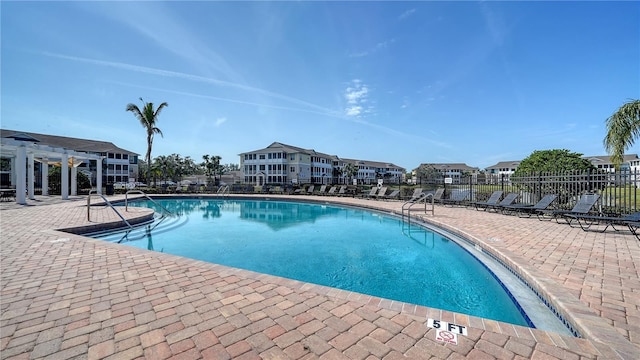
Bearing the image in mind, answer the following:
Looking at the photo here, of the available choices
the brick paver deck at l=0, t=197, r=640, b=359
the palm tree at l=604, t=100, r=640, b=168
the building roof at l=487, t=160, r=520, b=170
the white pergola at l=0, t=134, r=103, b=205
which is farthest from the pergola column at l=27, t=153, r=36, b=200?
the building roof at l=487, t=160, r=520, b=170

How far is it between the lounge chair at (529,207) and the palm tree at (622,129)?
2.87 meters

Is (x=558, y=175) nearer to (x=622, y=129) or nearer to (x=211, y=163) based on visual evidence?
(x=622, y=129)

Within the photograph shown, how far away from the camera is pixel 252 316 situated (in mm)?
2516

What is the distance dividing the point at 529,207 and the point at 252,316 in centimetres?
997

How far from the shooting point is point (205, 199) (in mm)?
21500

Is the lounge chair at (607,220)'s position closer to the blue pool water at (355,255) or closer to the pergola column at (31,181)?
the blue pool water at (355,255)

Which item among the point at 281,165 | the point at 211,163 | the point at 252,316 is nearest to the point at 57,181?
the point at 281,165

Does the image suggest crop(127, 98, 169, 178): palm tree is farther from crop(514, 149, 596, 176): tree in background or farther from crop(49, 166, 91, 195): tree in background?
crop(514, 149, 596, 176): tree in background

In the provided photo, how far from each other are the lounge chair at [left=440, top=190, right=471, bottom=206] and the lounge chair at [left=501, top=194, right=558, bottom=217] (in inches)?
108

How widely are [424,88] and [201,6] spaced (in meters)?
14.9

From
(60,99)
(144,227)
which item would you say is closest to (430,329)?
(144,227)

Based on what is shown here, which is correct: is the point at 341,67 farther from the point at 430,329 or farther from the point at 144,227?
the point at 430,329

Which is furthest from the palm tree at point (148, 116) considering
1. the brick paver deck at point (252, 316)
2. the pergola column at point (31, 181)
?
the brick paver deck at point (252, 316)

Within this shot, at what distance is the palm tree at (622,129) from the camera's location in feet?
28.9
